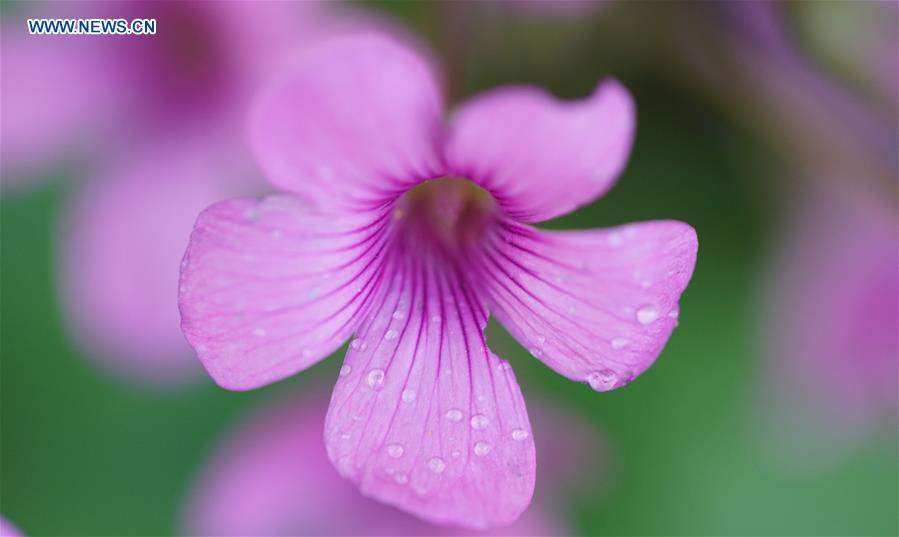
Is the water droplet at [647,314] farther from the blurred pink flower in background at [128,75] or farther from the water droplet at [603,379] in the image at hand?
the blurred pink flower in background at [128,75]

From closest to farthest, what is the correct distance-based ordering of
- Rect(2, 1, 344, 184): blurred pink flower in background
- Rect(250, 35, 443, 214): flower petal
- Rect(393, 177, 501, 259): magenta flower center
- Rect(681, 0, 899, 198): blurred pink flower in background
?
1. Rect(250, 35, 443, 214): flower petal
2. Rect(393, 177, 501, 259): magenta flower center
3. Rect(681, 0, 899, 198): blurred pink flower in background
4. Rect(2, 1, 344, 184): blurred pink flower in background

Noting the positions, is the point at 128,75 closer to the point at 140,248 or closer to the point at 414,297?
the point at 140,248

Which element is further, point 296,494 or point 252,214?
point 296,494

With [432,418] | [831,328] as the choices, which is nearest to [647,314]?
[432,418]

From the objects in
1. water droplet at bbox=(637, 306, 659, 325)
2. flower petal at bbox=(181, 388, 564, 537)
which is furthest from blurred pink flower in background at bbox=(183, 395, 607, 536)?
water droplet at bbox=(637, 306, 659, 325)

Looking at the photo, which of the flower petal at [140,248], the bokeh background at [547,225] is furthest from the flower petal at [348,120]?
the flower petal at [140,248]

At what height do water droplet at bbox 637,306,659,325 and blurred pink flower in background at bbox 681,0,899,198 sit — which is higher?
blurred pink flower in background at bbox 681,0,899,198

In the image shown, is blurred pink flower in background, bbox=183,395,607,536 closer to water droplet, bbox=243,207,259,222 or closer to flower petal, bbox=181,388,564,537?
flower petal, bbox=181,388,564,537
